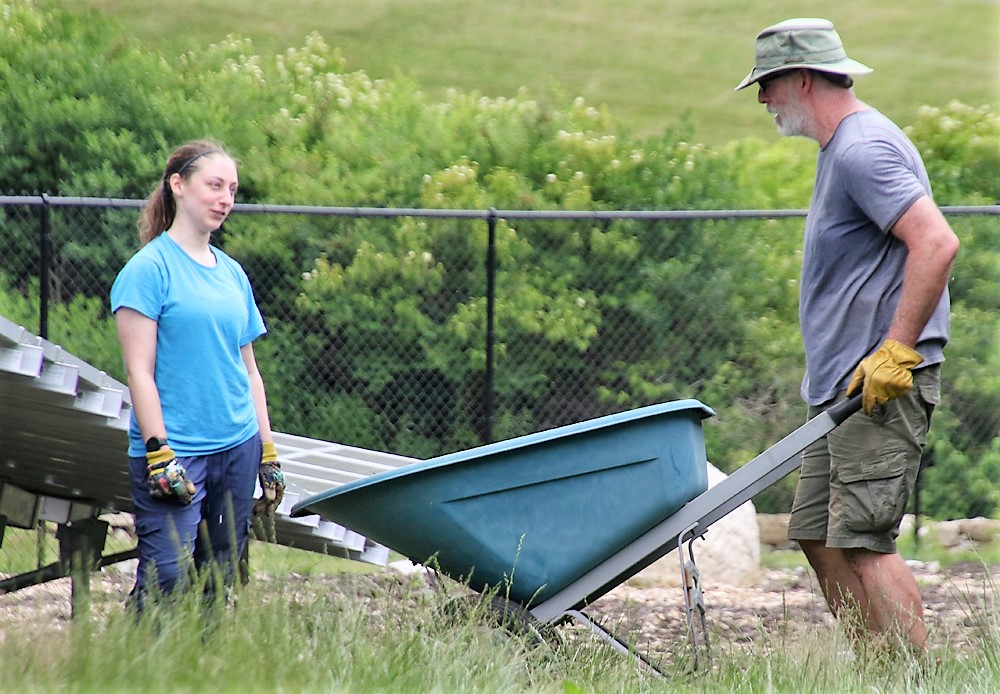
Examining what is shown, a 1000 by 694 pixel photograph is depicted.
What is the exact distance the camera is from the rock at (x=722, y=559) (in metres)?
6.23

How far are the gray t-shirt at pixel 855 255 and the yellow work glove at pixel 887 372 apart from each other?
0.19 meters

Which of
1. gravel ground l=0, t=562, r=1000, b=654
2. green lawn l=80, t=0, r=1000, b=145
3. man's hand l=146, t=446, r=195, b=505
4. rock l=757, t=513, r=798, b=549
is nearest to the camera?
man's hand l=146, t=446, r=195, b=505

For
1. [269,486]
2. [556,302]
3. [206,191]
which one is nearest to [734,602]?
[556,302]

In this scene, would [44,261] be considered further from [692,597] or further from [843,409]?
[843,409]

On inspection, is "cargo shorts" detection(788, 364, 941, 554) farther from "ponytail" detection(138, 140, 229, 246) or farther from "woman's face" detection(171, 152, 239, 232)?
"ponytail" detection(138, 140, 229, 246)

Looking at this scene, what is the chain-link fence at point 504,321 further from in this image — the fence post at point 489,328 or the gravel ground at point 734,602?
the gravel ground at point 734,602

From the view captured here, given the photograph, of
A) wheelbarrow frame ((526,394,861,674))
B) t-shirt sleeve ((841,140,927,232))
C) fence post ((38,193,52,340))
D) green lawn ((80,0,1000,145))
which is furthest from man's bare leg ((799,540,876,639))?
green lawn ((80,0,1000,145))

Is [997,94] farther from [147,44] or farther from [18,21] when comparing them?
[18,21]

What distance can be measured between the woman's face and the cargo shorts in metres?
1.79

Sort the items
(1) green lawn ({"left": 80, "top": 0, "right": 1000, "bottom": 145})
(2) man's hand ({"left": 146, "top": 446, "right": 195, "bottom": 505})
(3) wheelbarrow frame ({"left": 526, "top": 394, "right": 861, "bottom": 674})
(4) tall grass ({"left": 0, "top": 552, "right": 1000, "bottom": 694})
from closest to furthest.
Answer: (4) tall grass ({"left": 0, "top": 552, "right": 1000, "bottom": 694}), (2) man's hand ({"left": 146, "top": 446, "right": 195, "bottom": 505}), (3) wheelbarrow frame ({"left": 526, "top": 394, "right": 861, "bottom": 674}), (1) green lawn ({"left": 80, "top": 0, "right": 1000, "bottom": 145})

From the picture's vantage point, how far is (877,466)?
3301 mm

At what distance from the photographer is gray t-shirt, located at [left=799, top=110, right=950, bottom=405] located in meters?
3.24

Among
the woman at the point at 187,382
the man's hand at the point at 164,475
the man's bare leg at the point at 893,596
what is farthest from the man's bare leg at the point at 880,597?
the man's hand at the point at 164,475

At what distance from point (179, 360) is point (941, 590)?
13.1 ft
